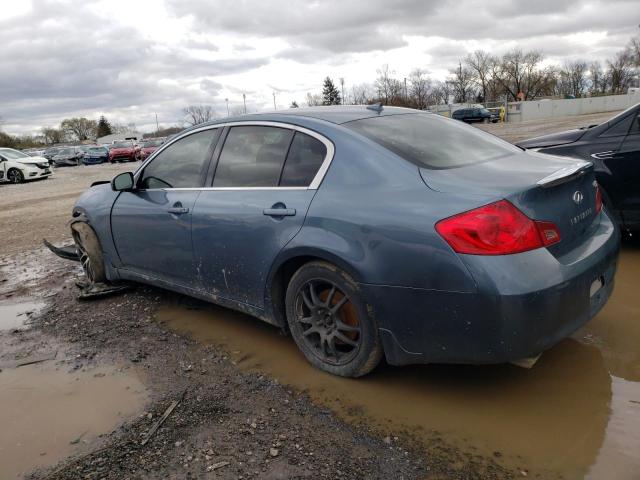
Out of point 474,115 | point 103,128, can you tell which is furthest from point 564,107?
point 103,128

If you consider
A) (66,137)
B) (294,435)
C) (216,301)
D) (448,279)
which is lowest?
(294,435)

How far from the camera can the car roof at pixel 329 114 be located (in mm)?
3412

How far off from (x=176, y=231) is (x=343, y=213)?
5.20 ft

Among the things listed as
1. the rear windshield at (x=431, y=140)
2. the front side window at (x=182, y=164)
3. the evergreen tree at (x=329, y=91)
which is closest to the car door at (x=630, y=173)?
the rear windshield at (x=431, y=140)

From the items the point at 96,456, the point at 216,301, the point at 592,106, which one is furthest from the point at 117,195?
the point at 592,106

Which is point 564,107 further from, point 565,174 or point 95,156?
point 565,174

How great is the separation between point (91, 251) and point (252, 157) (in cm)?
233

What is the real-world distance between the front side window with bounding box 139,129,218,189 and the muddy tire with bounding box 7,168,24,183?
21.6m

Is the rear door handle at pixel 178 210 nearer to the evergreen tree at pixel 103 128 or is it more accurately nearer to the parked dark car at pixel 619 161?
the parked dark car at pixel 619 161

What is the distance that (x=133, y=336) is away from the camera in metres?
4.10

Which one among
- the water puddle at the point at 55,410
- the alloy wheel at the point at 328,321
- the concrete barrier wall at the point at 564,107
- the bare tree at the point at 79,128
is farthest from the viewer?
the bare tree at the point at 79,128

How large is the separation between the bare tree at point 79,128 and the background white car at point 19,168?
3998 inches

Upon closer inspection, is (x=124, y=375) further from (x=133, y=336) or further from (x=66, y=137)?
(x=66, y=137)

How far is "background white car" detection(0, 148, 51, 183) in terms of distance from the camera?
22594 mm
